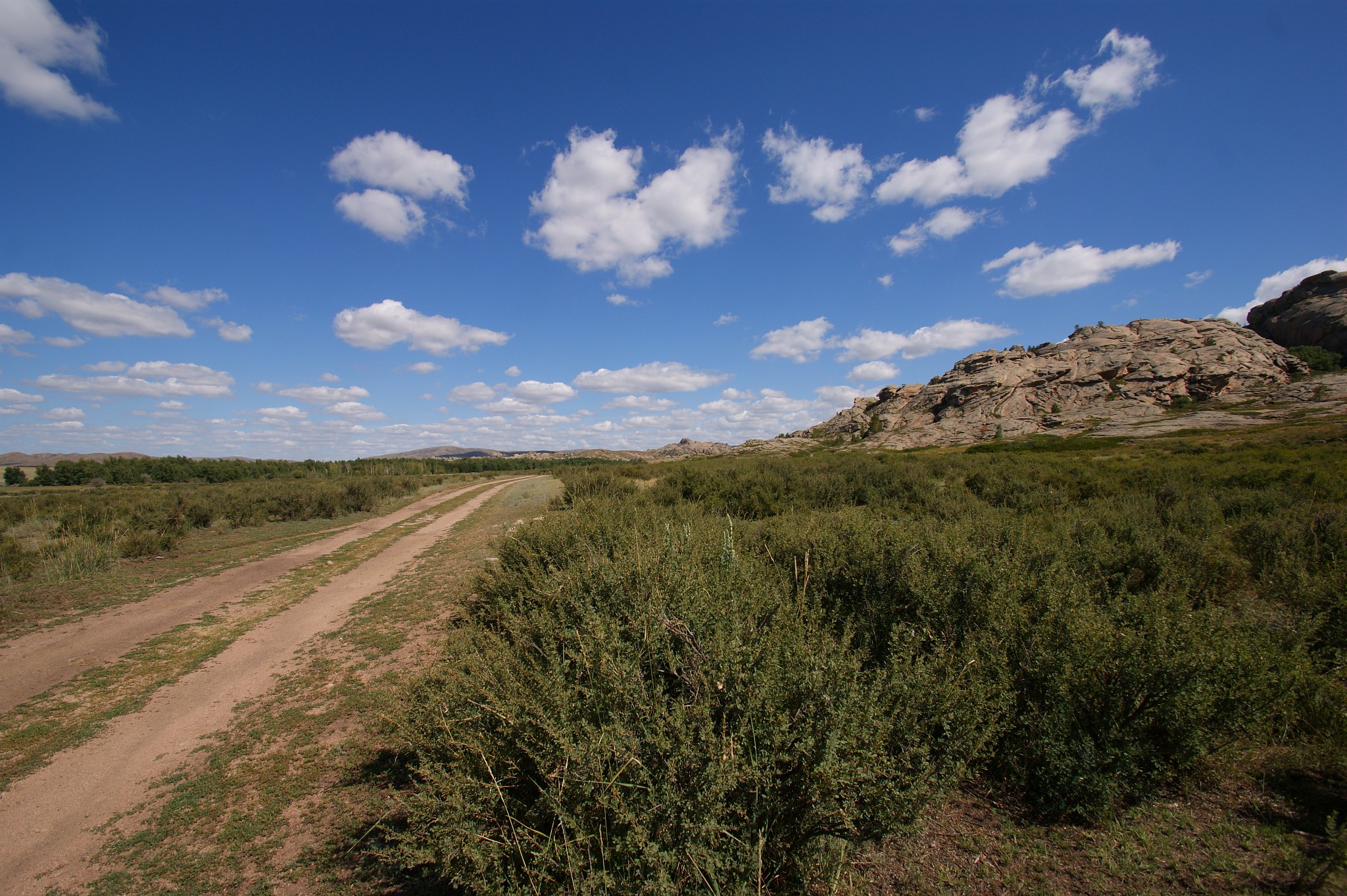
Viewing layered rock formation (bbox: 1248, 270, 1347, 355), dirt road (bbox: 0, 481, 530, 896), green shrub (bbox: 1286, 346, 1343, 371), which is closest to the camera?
dirt road (bbox: 0, 481, 530, 896)

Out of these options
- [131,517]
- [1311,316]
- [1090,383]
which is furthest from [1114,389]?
[131,517]

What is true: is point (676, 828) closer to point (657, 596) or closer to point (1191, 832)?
point (657, 596)

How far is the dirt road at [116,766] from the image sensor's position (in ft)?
12.8

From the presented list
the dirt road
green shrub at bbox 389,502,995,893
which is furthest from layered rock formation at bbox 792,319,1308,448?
the dirt road

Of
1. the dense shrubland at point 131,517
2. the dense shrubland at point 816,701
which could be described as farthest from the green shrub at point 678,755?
the dense shrubland at point 131,517

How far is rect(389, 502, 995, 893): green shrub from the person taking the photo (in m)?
2.55

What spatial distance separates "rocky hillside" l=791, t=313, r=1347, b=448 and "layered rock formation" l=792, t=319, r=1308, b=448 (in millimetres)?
134

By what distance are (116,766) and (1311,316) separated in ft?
344

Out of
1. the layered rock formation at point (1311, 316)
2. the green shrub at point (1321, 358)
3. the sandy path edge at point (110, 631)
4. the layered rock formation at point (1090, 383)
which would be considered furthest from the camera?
the layered rock formation at point (1311, 316)

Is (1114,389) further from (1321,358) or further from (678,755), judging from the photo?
(678,755)

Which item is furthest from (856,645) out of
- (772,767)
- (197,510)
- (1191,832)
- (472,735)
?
(197,510)

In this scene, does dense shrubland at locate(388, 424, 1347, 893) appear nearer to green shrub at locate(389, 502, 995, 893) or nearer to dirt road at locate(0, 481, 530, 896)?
green shrub at locate(389, 502, 995, 893)

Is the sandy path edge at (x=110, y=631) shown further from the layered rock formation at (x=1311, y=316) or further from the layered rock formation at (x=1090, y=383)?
the layered rock formation at (x=1311, y=316)

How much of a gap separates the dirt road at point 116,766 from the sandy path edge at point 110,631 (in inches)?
69.1
